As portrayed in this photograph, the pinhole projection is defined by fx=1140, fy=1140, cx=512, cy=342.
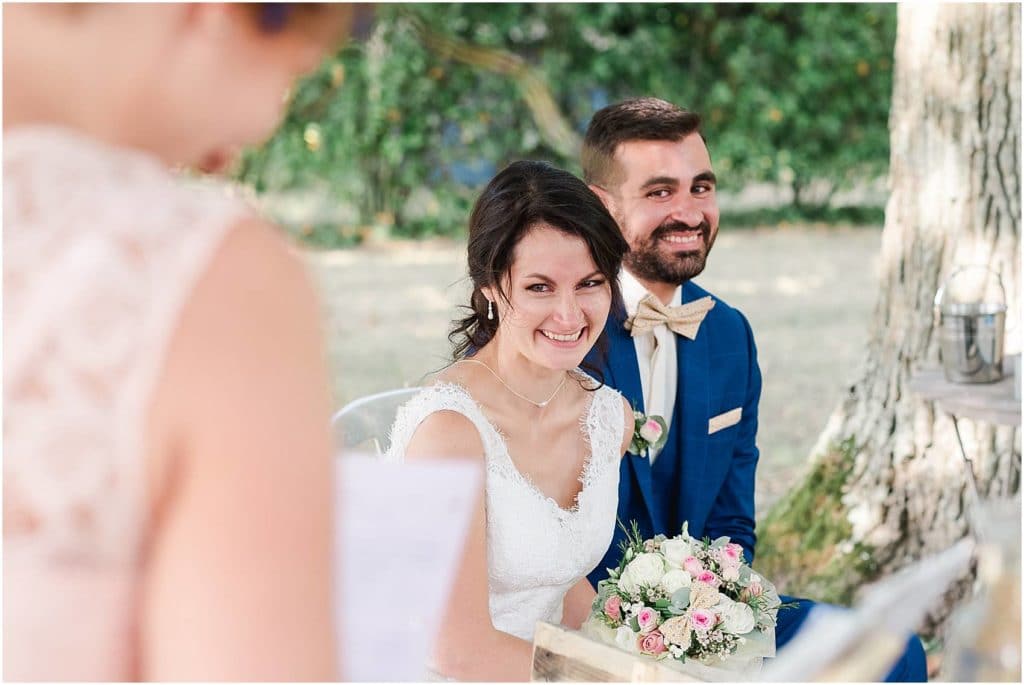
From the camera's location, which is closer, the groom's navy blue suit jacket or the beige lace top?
the beige lace top

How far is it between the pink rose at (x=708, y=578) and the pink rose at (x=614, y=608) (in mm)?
155

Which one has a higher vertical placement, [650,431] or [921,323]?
[921,323]

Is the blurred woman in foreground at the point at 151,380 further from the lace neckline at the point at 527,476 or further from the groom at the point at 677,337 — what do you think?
the groom at the point at 677,337

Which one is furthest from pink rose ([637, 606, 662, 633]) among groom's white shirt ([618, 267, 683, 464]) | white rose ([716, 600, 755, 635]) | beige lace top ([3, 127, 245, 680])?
beige lace top ([3, 127, 245, 680])

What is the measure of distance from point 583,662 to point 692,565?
1.91 ft

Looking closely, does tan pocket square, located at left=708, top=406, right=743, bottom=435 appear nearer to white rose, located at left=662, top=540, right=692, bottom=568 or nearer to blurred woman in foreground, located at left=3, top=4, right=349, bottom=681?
white rose, located at left=662, top=540, right=692, bottom=568

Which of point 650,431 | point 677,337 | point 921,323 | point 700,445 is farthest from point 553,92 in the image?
point 650,431

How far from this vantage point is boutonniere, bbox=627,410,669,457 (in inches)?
103

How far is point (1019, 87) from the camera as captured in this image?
3762 mm

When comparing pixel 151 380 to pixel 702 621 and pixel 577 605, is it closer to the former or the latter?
pixel 702 621

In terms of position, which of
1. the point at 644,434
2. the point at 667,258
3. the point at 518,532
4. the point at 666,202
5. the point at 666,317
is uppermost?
the point at 666,202

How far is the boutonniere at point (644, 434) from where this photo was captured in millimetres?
2605

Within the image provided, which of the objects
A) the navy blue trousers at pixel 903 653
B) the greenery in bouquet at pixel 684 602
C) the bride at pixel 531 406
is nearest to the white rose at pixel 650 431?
the bride at pixel 531 406

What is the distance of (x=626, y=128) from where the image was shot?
288 cm
